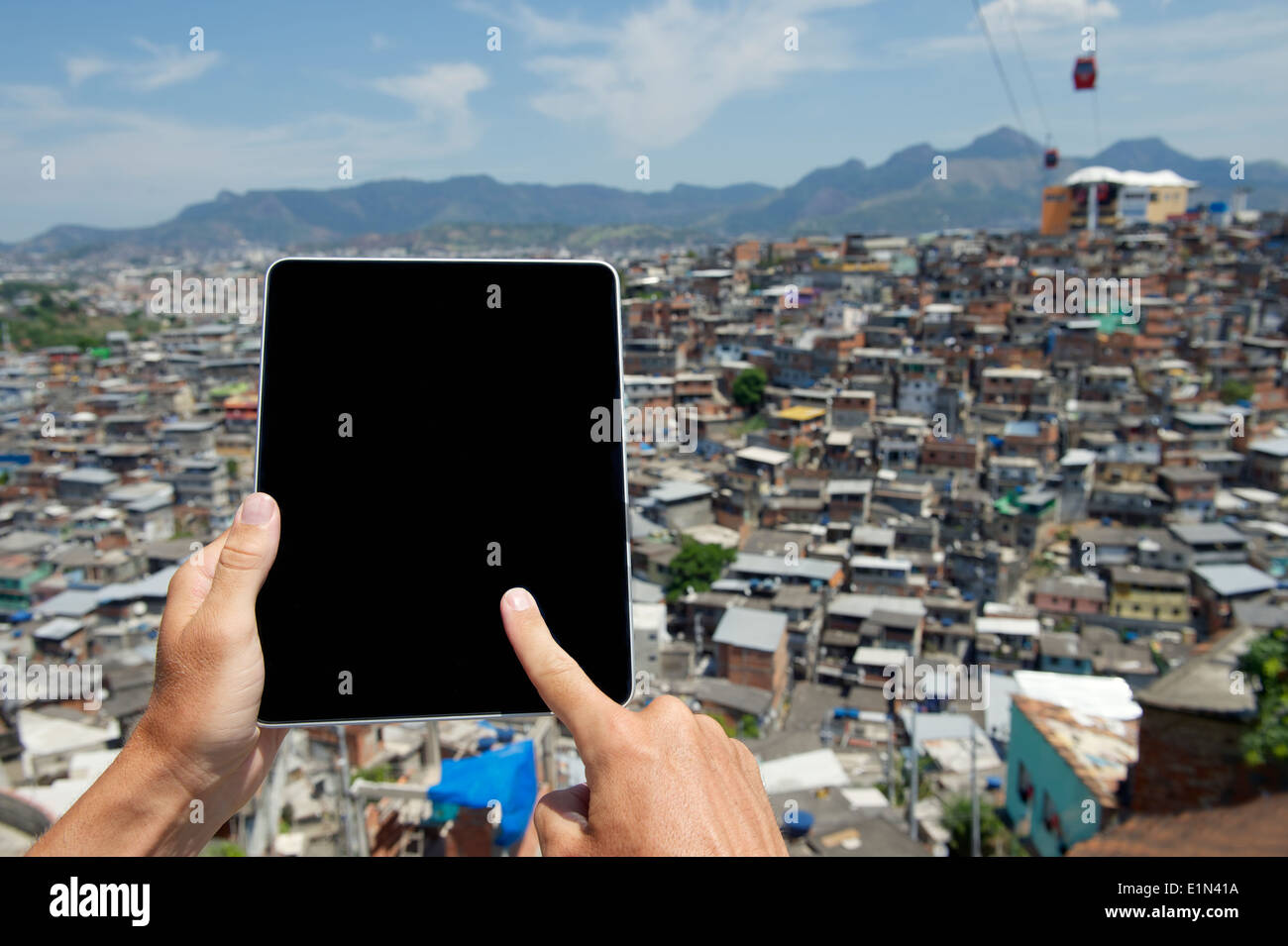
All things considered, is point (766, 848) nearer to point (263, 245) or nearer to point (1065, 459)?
point (1065, 459)

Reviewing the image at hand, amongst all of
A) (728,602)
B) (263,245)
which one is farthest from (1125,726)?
(263,245)

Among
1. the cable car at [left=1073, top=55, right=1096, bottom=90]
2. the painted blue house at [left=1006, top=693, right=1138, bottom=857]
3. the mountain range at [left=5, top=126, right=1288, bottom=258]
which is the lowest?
the painted blue house at [left=1006, top=693, right=1138, bottom=857]

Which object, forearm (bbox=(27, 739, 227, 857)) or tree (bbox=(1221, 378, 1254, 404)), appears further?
tree (bbox=(1221, 378, 1254, 404))

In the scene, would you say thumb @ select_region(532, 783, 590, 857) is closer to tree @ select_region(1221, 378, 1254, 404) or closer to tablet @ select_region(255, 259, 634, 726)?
tablet @ select_region(255, 259, 634, 726)

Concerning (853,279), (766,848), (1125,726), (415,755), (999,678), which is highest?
(853,279)

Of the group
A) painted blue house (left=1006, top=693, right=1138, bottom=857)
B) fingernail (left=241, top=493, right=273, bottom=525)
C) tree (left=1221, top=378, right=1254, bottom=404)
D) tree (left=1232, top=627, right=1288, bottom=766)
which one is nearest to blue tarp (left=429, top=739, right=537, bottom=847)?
painted blue house (left=1006, top=693, right=1138, bottom=857)

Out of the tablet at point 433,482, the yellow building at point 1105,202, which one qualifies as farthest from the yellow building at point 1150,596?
the yellow building at point 1105,202

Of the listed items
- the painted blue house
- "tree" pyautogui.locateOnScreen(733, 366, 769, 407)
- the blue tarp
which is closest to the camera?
the blue tarp

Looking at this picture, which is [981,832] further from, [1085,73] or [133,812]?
[1085,73]
